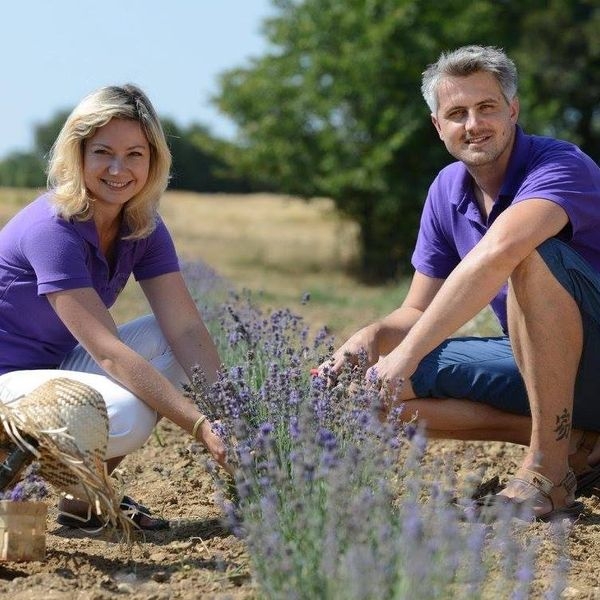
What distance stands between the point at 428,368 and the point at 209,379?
0.77 meters

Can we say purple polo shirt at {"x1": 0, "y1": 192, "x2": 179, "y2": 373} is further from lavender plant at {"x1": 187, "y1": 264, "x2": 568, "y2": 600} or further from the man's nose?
the man's nose

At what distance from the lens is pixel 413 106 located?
1648 cm

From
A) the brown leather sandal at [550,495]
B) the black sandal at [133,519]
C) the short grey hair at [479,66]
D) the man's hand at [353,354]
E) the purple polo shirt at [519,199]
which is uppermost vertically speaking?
the short grey hair at [479,66]

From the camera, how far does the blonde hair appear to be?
3.29 meters

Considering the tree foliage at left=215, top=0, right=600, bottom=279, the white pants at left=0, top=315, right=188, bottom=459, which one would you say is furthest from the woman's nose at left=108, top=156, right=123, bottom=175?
the tree foliage at left=215, top=0, right=600, bottom=279

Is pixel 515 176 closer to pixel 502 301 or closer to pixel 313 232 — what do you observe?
pixel 502 301

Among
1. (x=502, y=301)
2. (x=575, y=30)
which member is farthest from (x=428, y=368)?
(x=575, y=30)

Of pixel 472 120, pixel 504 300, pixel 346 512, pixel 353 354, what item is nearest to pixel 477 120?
pixel 472 120

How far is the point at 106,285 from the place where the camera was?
11.4ft

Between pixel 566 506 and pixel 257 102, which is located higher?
pixel 257 102

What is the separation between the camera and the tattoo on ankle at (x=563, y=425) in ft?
11.0

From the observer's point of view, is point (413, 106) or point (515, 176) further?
point (413, 106)

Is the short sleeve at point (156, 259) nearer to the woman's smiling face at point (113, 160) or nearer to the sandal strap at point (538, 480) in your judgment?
the woman's smiling face at point (113, 160)

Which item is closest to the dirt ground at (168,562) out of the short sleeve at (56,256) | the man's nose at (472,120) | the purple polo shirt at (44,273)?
the purple polo shirt at (44,273)
